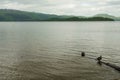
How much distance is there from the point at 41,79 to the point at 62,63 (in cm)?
1203

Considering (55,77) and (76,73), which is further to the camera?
(76,73)

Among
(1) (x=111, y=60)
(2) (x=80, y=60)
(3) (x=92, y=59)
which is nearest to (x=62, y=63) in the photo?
(2) (x=80, y=60)

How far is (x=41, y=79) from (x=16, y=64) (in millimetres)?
11545

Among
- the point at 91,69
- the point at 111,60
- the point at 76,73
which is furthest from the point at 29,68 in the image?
the point at 111,60

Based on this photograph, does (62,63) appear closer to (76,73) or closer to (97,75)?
(76,73)

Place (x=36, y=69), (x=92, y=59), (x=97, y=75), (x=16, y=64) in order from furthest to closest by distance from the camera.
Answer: (x=92, y=59)
(x=16, y=64)
(x=36, y=69)
(x=97, y=75)

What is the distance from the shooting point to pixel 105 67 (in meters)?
41.5

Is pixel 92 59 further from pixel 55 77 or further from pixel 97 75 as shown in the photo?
pixel 55 77

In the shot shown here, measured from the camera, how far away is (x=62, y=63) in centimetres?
4459

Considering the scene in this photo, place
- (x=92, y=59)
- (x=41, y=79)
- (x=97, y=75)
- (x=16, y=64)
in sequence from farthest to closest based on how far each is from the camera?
(x=92, y=59)
(x=16, y=64)
(x=97, y=75)
(x=41, y=79)

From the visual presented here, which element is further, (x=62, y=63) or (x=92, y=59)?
(x=92, y=59)

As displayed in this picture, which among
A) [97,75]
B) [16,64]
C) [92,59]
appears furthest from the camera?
[92,59]

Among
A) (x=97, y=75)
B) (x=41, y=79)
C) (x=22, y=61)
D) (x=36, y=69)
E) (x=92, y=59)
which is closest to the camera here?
(x=41, y=79)

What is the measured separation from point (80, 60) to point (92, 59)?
3601mm
